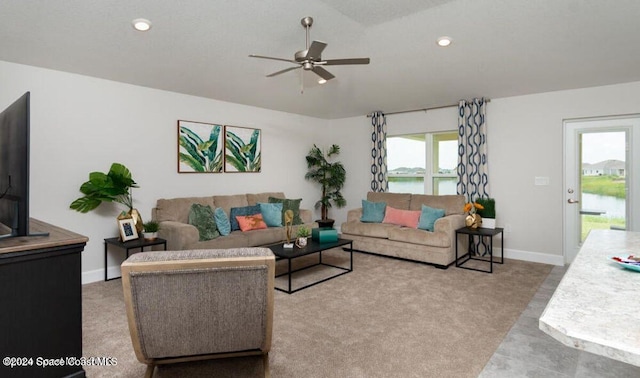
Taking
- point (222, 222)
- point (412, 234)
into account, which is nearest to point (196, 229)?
point (222, 222)

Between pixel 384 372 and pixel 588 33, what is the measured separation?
3.06 m

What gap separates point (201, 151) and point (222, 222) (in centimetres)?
120

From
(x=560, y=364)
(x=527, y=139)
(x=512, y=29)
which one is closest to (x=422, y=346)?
(x=560, y=364)

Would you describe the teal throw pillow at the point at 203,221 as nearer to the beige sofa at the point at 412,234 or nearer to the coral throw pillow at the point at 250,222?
the coral throw pillow at the point at 250,222

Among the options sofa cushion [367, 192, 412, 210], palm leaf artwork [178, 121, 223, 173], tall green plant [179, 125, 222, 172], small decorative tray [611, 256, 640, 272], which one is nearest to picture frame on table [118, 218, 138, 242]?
palm leaf artwork [178, 121, 223, 173]

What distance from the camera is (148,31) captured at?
2.78 m

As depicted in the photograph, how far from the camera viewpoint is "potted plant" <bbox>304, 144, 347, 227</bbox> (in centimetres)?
677

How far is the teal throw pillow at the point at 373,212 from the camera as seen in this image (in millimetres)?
5512

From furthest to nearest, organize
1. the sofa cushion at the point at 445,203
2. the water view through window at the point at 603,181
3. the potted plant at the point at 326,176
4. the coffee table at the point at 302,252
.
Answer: the potted plant at the point at 326,176, the sofa cushion at the point at 445,203, the water view through window at the point at 603,181, the coffee table at the point at 302,252

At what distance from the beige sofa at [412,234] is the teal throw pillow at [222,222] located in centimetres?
191

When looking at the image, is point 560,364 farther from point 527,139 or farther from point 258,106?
point 258,106

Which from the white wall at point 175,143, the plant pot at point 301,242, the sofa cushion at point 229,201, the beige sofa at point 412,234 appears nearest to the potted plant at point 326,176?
the white wall at point 175,143

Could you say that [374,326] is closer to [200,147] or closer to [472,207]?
[472,207]

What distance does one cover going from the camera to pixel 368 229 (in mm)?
5266
